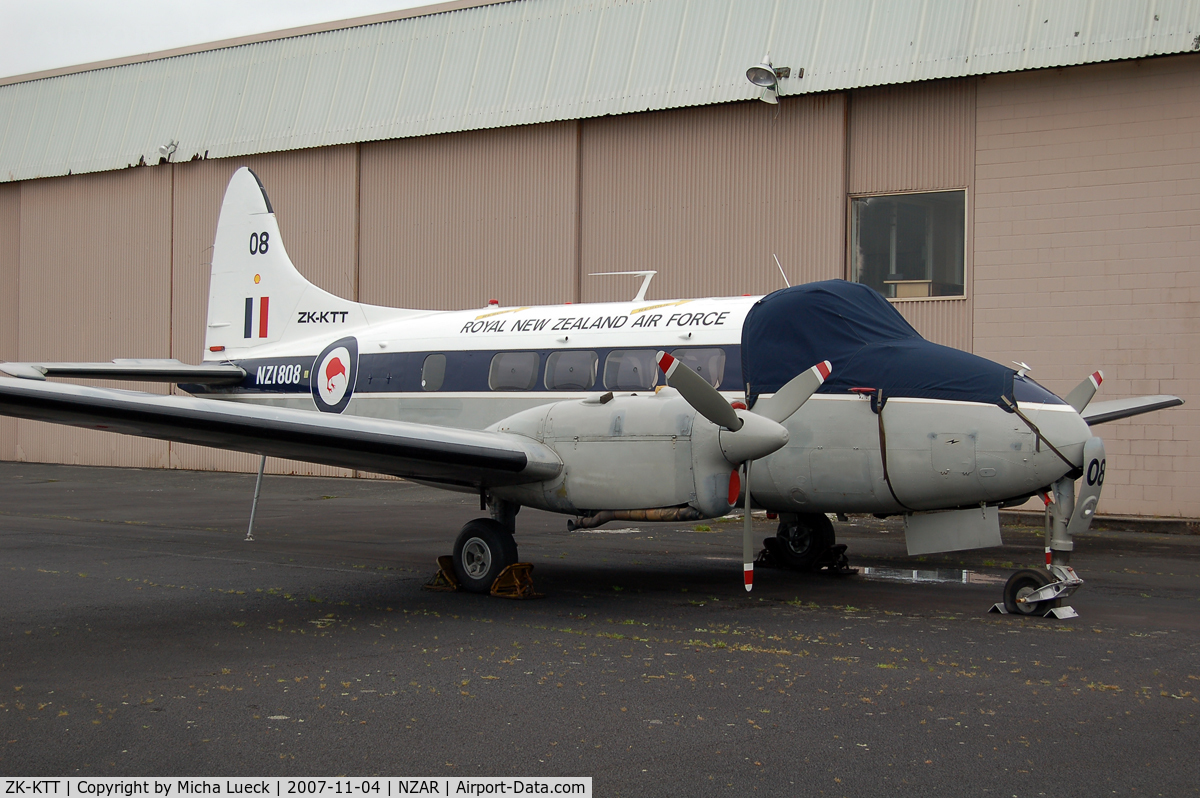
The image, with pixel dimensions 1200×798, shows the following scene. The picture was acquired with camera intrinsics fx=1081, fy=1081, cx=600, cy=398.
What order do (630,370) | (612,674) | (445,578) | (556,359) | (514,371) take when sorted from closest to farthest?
(612,674)
(445,578)
(630,370)
(556,359)
(514,371)

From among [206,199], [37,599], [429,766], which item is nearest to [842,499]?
[429,766]

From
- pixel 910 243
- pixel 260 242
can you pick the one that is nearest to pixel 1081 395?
pixel 910 243

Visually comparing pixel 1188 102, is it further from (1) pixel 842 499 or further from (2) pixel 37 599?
(2) pixel 37 599

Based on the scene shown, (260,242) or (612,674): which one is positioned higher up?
(260,242)

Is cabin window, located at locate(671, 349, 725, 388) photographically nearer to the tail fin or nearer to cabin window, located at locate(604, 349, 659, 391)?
cabin window, located at locate(604, 349, 659, 391)

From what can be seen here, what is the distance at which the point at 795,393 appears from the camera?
9.65 metres

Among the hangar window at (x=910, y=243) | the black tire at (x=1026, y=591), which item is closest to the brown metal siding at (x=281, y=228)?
the hangar window at (x=910, y=243)

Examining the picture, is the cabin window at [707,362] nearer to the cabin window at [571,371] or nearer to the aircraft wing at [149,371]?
the cabin window at [571,371]

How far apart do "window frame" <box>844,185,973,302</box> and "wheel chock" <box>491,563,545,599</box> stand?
35.9 ft

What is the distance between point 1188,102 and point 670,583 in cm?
1296

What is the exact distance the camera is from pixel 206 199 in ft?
94.2

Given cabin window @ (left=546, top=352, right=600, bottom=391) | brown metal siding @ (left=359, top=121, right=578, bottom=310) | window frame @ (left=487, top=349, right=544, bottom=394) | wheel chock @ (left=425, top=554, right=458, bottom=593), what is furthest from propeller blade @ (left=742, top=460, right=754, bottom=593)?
brown metal siding @ (left=359, top=121, right=578, bottom=310)

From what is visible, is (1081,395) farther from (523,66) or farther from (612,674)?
(523,66)

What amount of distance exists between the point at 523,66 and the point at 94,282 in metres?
14.6
